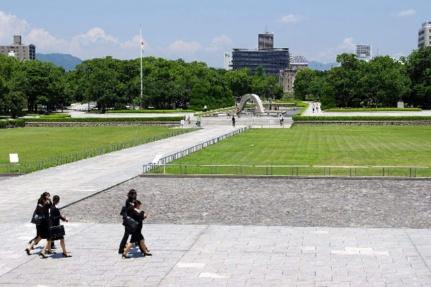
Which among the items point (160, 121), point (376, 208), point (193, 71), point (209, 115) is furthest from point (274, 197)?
point (193, 71)

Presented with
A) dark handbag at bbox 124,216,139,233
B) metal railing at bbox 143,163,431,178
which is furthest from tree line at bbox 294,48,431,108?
dark handbag at bbox 124,216,139,233

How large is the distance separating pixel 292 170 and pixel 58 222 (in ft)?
56.5

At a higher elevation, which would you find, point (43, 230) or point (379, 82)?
point (379, 82)

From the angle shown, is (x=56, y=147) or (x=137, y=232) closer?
(x=137, y=232)

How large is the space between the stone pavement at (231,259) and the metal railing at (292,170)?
11.5 metres

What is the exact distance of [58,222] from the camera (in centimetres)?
1485

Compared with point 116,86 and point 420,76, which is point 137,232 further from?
point 420,76

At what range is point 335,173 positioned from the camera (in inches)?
1192

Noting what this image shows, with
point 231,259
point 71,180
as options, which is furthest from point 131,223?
point 71,180

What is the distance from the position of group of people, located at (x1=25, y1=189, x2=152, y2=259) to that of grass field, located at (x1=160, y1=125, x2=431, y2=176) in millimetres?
16209

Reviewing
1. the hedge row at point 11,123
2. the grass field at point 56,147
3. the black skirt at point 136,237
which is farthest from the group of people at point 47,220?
the hedge row at point 11,123

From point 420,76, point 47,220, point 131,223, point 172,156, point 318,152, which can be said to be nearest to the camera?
point 131,223

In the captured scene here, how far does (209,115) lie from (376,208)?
67.1m

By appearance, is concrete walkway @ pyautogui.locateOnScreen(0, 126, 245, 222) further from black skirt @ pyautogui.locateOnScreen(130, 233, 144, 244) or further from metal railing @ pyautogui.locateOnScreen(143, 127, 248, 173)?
black skirt @ pyautogui.locateOnScreen(130, 233, 144, 244)
